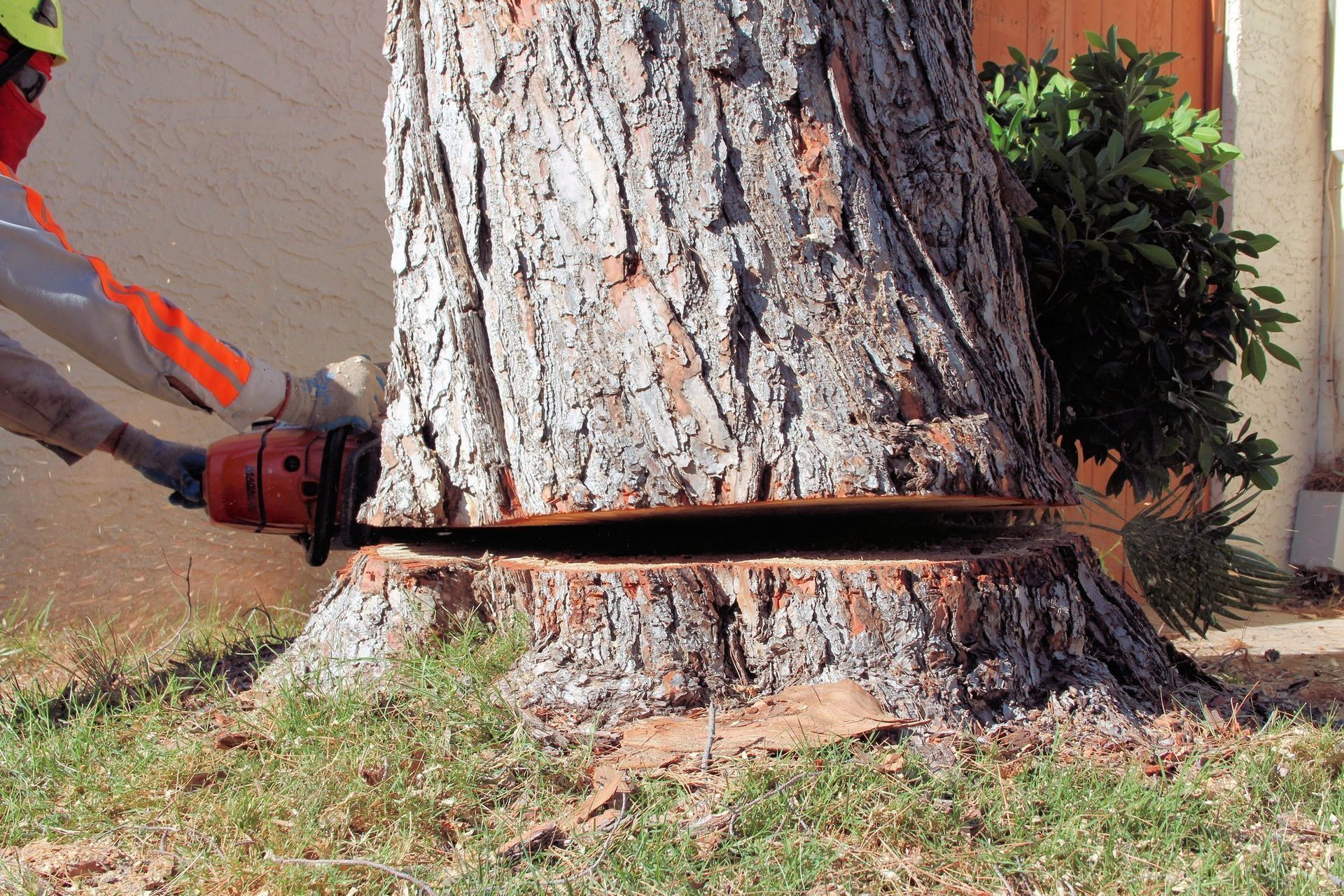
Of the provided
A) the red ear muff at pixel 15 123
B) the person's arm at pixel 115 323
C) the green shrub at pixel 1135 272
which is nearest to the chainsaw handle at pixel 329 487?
the person's arm at pixel 115 323

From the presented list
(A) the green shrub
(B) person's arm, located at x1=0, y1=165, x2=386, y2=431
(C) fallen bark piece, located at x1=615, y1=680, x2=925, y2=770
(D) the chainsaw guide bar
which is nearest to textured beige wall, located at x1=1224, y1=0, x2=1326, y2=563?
(A) the green shrub

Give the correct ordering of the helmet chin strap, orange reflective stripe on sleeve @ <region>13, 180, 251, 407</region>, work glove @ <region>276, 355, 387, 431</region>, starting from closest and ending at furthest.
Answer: orange reflective stripe on sleeve @ <region>13, 180, 251, 407</region>, the helmet chin strap, work glove @ <region>276, 355, 387, 431</region>

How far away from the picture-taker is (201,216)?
10.4 feet

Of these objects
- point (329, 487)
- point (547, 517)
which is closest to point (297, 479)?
point (329, 487)

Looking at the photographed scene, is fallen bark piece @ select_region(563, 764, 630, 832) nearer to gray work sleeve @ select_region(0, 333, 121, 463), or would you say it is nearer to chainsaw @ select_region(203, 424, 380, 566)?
chainsaw @ select_region(203, 424, 380, 566)

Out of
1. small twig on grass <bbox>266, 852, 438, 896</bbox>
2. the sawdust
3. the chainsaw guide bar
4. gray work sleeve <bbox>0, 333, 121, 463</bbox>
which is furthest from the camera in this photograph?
gray work sleeve <bbox>0, 333, 121, 463</bbox>

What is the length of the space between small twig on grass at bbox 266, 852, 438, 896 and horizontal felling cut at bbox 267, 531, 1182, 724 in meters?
0.43

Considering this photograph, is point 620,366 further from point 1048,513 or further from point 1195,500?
point 1195,500

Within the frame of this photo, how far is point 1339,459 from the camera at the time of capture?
5730mm

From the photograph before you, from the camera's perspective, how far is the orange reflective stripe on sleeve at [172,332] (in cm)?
220

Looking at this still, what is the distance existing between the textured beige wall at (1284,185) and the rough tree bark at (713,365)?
3838 mm

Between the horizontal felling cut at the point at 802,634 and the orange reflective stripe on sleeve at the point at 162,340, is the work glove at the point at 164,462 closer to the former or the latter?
the orange reflective stripe on sleeve at the point at 162,340

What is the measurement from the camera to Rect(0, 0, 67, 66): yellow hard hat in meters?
2.29

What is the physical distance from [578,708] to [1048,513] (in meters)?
1.81
